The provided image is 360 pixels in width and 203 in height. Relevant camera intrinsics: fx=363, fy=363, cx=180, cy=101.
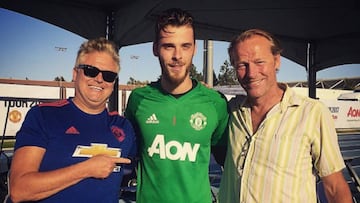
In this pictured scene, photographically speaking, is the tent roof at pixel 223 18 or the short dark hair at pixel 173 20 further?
the tent roof at pixel 223 18

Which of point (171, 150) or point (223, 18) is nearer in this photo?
point (171, 150)

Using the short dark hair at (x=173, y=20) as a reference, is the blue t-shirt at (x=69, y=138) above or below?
below

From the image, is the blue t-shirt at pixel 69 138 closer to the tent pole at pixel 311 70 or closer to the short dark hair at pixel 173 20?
the short dark hair at pixel 173 20

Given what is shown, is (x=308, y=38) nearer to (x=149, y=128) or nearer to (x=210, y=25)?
(x=210, y=25)

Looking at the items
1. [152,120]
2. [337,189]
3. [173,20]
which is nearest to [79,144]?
[152,120]

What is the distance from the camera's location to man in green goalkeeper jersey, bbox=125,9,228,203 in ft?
6.90

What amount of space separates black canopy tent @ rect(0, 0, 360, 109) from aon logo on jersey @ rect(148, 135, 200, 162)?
10.1ft

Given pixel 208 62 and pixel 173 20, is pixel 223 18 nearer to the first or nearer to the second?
pixel 173 20

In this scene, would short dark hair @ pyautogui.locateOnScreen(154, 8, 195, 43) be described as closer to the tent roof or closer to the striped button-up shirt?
the striped button-up shirt

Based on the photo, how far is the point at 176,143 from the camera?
213 centimetres

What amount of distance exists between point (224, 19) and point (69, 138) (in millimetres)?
4991

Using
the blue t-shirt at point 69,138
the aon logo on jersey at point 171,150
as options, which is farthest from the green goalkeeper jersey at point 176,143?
the blue t-shirt at point 69,138

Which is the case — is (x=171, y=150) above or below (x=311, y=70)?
below

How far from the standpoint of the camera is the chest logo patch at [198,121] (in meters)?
2.17
